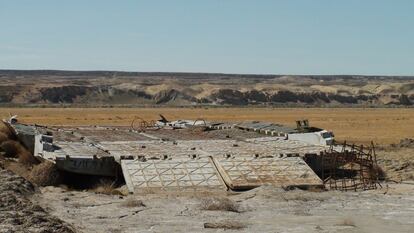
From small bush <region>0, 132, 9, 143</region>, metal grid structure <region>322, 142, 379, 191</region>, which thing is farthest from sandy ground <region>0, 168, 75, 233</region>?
small bush <region>0, 132, 9, 143</region>

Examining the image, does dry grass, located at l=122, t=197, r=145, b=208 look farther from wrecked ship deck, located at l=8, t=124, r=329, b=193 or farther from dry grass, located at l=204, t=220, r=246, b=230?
dry grass, located at l=204, t=220, r=246, b=230

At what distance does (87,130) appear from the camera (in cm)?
3469

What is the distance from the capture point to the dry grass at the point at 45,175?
821 inches

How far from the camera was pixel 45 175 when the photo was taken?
828 inches

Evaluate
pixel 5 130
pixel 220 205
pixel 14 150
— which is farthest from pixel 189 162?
pixel 5 130

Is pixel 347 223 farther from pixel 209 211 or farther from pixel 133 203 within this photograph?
pixel 133 203

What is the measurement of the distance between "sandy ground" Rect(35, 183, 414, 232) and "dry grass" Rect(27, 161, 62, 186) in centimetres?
100

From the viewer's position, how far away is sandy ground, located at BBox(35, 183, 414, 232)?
48.2 ft

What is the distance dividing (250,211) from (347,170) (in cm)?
923

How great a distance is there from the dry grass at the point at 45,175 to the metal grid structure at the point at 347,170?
8.19 metres

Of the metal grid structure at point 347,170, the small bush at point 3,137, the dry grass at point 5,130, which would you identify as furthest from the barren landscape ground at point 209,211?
the dry grass at point 5,130

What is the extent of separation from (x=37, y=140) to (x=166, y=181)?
21.5 ft

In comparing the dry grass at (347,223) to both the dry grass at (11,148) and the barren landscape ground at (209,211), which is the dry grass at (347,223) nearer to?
the barren landscape ground at (209,211)

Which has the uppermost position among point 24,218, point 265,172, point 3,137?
point 24,218
